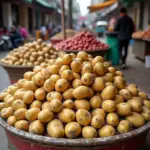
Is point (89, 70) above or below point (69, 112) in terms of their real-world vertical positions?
above

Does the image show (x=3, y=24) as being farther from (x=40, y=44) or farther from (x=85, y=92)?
(x=85, y=92)

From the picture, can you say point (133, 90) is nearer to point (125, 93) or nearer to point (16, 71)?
point (125, 93)

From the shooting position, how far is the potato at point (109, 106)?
206 cm

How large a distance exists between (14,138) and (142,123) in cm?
112

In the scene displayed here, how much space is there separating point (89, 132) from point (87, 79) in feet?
1.64

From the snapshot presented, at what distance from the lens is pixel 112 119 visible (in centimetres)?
200

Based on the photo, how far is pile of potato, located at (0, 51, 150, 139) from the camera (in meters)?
1.97

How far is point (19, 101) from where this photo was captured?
2266 millimetres

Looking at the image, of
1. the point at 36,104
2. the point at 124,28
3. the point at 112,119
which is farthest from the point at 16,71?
the point at 124,28

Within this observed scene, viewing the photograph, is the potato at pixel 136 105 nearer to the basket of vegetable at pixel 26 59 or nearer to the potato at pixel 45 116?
the potato at pixel 45 116

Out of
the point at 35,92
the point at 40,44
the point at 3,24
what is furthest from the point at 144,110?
the point at 3,24

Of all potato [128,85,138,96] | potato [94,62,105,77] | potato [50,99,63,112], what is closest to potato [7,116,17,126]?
potato [50,99,63,112]

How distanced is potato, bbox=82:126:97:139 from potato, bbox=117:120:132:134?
0.21 metres

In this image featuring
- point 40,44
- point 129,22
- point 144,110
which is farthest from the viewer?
point 129,22
